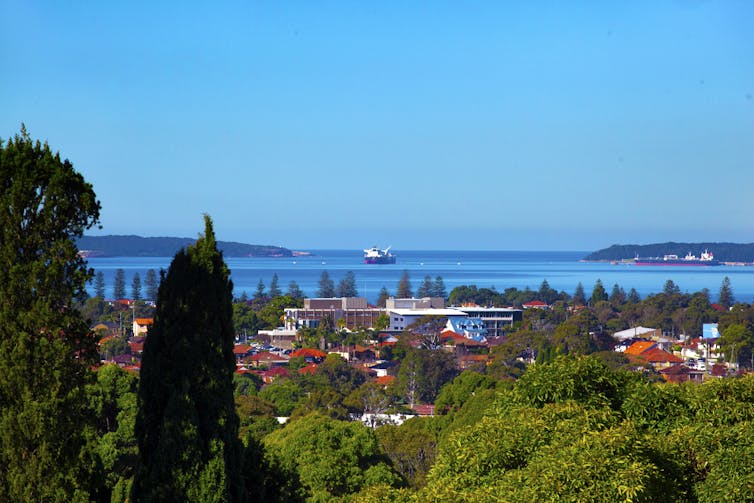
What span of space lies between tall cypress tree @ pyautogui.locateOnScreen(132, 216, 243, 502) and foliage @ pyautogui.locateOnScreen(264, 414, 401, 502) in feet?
23.6

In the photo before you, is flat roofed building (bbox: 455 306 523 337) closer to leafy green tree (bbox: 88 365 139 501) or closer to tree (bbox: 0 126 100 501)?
leafy green tree (bbox: 88 365 139 501)

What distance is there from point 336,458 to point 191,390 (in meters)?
8.08

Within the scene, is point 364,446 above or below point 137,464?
below

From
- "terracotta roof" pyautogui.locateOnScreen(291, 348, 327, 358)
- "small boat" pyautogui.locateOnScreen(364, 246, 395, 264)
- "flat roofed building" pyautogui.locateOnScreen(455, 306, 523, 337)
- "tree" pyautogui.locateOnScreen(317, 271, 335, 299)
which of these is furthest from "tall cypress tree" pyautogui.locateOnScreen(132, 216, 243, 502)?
"small boat" pyautogui.locateOnScreen(364, 246, 395, 264)

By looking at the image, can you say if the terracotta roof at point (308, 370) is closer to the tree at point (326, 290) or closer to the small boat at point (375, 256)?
the tree at point (326, 290)

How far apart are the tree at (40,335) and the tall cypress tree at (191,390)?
0.55m

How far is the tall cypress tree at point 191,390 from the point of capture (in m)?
6.34

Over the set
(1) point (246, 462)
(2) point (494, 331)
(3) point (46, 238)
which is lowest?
(2) point (494, 331)

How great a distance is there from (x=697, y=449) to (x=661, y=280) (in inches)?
5664

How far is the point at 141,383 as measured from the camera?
268 inches

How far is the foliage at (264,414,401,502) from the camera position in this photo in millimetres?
14188

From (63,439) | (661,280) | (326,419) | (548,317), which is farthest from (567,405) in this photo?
(661,280)

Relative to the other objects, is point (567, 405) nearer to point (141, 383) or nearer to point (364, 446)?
point (141, 383)

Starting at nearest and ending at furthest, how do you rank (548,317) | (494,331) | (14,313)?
1. (14,313)
2. (548,317)
3. (494,331)
